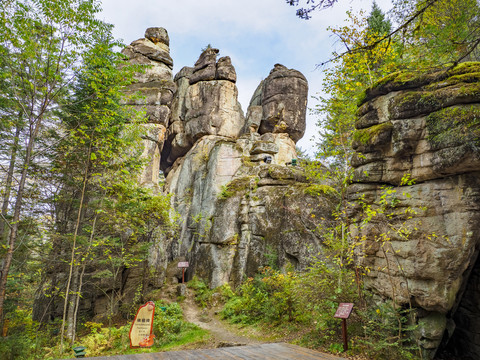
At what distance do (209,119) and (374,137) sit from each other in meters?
21.0

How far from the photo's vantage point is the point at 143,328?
25.7ft

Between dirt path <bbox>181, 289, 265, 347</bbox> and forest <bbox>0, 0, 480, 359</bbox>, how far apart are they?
1.54 feet

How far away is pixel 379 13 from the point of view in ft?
73.1

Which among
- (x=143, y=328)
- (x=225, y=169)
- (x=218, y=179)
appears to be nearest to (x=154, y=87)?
(x=225, y=169)

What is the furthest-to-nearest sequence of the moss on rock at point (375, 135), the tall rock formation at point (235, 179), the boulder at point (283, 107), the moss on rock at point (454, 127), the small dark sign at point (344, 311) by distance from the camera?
the boulder at point (283, 107) < the tall rock formation at point (235, 179) < the moss on rock at point (375, 135) < the small dark sign at point (344, 311) < the moss on rock at point (454, 127)

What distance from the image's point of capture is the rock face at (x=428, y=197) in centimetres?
707

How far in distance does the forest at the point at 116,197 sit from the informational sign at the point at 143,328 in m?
3.33

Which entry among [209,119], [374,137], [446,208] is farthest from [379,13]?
[446,208]

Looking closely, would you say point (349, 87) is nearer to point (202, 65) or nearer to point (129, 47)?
point (202, 65)

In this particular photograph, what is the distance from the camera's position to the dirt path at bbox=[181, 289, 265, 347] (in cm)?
1062

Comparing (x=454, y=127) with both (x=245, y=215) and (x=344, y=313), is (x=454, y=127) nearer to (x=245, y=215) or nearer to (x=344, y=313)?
(x=344, y=313)

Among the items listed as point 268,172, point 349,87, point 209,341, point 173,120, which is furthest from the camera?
point 173,120

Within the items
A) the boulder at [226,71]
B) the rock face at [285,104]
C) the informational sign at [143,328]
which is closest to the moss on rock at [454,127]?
the informational sign at [143,328]

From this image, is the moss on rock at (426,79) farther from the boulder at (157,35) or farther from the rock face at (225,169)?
the boulder at (157,35)
